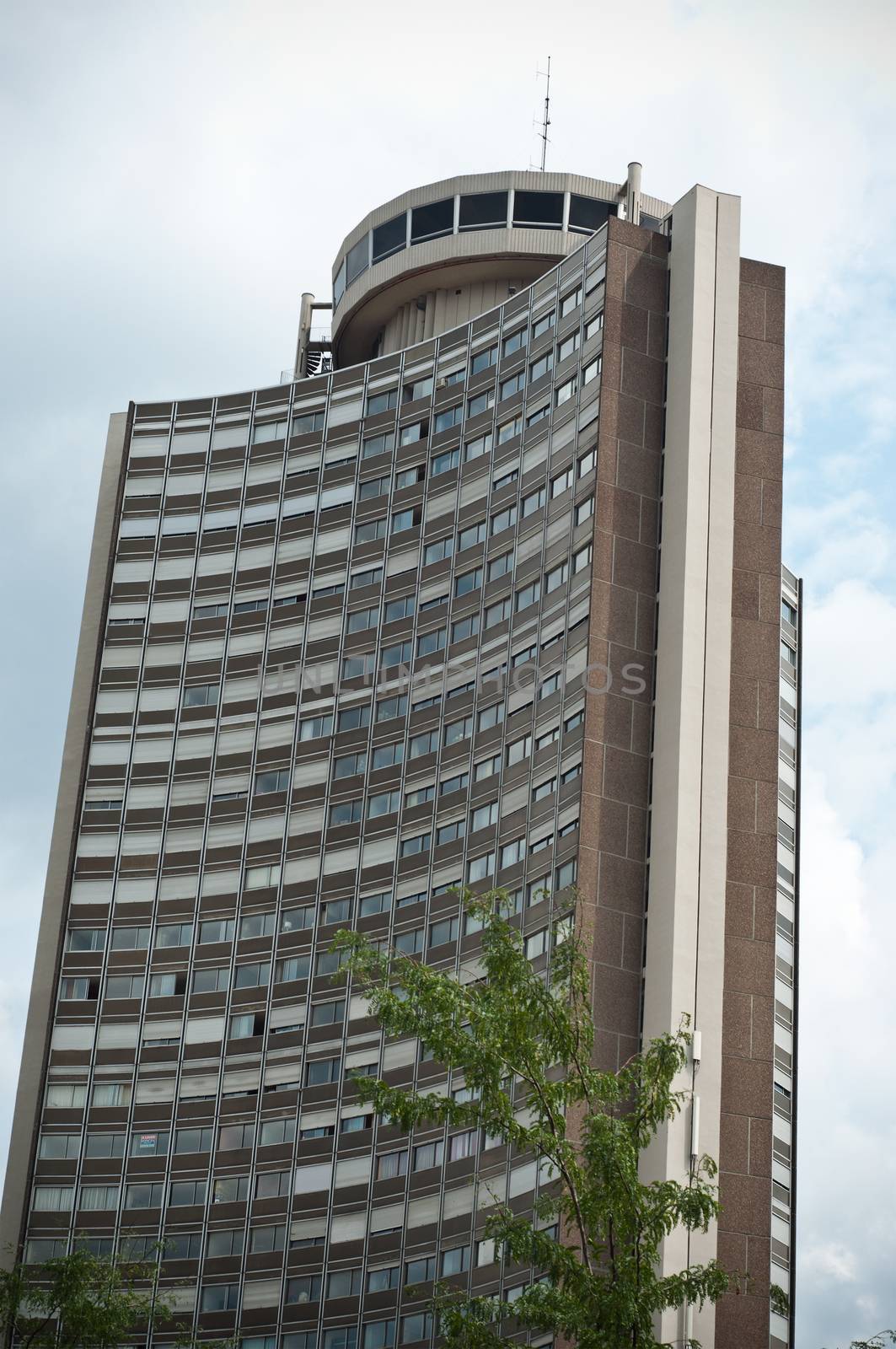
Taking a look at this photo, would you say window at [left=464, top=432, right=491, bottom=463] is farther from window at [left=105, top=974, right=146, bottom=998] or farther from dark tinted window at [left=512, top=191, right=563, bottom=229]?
window at [left=105, top=974, right=146, bottom=998]

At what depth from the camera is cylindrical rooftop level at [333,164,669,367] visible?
10294 cm

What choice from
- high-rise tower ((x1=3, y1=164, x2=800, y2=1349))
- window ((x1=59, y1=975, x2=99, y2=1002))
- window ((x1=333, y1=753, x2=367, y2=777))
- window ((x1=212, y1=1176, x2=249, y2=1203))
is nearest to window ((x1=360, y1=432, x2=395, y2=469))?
high-rise tower ((x1=3, y1=164, x2=800, y2=1349))

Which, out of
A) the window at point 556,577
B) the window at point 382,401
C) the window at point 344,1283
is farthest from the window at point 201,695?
the window at point 344,1283

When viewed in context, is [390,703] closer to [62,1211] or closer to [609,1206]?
[62,1211]

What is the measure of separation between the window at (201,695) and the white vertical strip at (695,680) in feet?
79.8

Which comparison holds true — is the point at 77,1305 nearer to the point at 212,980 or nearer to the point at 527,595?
the point at 212,980

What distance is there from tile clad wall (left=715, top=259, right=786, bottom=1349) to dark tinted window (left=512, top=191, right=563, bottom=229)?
649 inches

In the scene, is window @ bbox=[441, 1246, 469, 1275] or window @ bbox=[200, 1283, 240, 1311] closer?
window @ bbox=[441, 1246, 469, 1275]

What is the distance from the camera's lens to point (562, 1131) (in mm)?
41781

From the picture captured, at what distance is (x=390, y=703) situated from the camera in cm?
9162

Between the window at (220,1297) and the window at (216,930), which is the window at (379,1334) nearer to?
the window at (220,1297)

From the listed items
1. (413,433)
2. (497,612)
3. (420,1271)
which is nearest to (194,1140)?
(420,1271)

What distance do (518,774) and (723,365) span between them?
19.5 metres

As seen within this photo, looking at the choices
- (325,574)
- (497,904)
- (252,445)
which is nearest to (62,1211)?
(497,904)
